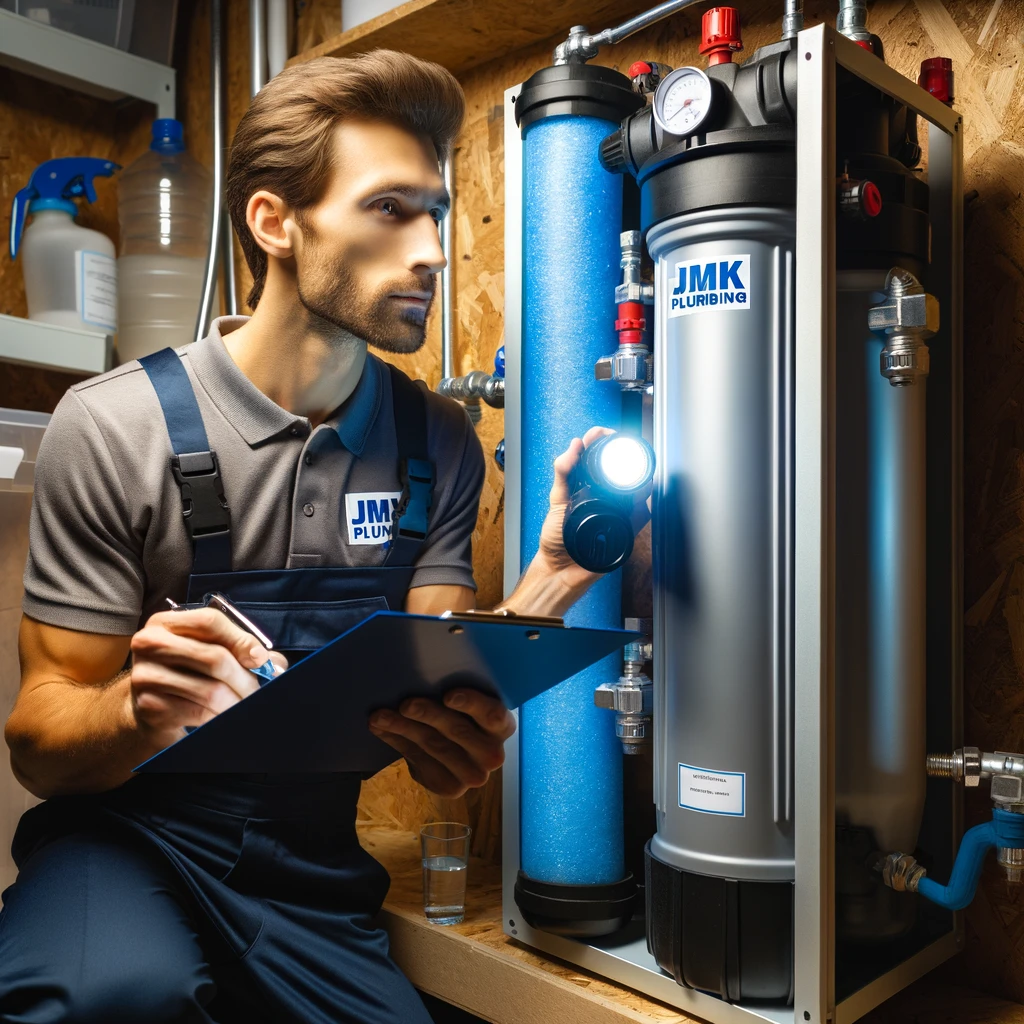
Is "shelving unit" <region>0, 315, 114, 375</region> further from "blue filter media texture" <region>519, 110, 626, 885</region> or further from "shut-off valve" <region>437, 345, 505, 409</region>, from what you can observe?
"blue filter media texture" <region>519, 110, 626, 885</region>

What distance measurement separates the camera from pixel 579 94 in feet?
3.67

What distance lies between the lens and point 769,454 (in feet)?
3.13

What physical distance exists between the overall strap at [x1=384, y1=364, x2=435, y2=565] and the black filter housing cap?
1.18 feet

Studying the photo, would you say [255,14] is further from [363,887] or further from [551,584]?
[363,887]

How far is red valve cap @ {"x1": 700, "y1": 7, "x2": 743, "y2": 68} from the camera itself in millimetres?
994

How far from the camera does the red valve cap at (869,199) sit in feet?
3.03

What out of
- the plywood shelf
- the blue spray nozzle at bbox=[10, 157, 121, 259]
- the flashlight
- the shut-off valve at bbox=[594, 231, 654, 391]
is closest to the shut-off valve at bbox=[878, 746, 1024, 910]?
the flashlight

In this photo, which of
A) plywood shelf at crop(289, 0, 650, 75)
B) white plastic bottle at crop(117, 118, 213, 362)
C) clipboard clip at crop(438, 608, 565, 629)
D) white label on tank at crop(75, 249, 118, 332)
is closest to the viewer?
clipboard clip at crop(438, 608, 565, 629)

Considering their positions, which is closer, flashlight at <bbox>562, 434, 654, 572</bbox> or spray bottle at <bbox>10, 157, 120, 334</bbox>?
flashlight at <bbox>562, 434, 654, 572</bbox>

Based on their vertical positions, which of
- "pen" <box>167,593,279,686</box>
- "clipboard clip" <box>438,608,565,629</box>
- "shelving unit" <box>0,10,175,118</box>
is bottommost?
"pen" <box>167,593,279,686</box>

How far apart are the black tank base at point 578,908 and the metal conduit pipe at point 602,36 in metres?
0.89

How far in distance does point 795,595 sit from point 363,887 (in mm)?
603

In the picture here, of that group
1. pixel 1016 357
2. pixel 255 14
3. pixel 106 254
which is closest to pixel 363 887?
pixel 1016 357

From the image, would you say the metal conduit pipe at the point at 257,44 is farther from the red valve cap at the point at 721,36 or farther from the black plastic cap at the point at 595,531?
the black plastic cap at the point at 595,531
